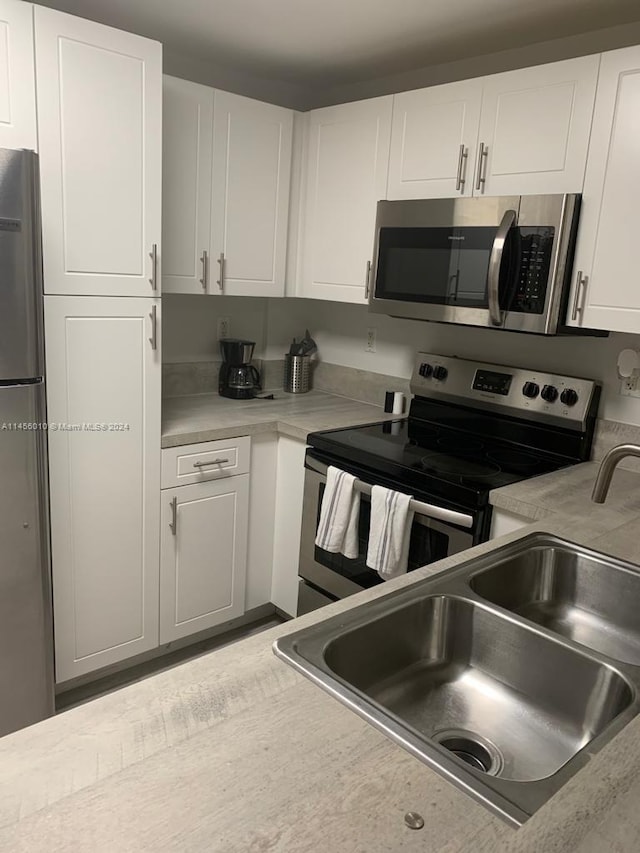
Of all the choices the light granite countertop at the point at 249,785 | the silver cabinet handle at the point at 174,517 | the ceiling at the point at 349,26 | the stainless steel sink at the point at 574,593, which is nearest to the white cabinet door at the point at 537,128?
the ceiling at the point at 349,26

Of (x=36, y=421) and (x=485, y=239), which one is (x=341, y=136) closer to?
(x=485, y=239)

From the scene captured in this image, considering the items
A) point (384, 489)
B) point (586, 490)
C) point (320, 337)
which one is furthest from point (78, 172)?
point (586, 490)

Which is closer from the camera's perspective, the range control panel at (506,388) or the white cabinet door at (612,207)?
the white cabinet door at (612,207)

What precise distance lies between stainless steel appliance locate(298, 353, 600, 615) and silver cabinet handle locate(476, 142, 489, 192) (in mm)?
679

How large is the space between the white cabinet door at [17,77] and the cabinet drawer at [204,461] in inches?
42.6

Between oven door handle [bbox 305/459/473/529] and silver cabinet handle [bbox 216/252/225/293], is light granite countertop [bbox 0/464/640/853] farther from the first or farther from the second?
silver cabinet handle [bbox 216/252/225/293]

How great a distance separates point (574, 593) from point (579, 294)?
966mm

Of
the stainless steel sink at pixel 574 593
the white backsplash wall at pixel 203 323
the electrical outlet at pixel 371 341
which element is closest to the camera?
the stainless steel sink at pixel 574 593

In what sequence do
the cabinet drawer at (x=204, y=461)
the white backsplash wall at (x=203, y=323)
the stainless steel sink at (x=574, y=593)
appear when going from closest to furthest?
the stainless steel sink at (x=574, y=593)
the cabinet drawer at (x=204, y=461)
the white backsplash wall at (x=203, y=323)

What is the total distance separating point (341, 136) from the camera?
2670 millimetres

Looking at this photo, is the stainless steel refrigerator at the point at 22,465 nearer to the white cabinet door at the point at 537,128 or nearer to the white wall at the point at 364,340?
the white wall at the point at 364,340

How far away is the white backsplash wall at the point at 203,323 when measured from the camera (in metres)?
2.93

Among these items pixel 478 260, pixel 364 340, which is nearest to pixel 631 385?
pixel 478 260

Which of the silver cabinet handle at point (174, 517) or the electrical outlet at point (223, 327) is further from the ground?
the electrical outlet at point (223, 327)
